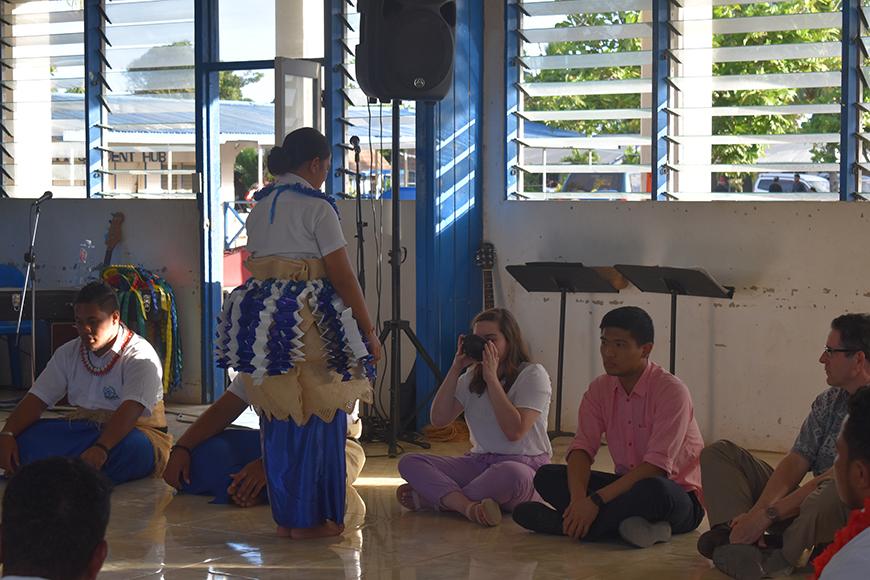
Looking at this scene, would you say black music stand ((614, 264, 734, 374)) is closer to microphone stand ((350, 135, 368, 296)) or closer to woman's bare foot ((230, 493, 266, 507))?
microphone stand ((350, 135, 368, 296))

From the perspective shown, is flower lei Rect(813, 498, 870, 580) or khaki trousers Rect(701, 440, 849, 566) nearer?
flower lei Rect(813, 498, 870, 580)

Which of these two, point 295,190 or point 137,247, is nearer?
point 295,190

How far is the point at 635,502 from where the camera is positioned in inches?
185

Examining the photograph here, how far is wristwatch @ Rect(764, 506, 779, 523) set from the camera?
167 inches

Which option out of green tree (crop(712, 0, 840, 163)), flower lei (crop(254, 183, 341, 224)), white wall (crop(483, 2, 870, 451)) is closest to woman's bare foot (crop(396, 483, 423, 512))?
flower lei (crop(254, 183, 341, 224))

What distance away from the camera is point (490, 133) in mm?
7621

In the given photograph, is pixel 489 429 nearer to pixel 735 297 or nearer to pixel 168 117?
pixel 735 297

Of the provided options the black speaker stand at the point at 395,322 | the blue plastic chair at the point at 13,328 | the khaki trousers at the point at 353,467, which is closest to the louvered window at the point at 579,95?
the black speaker stand at the point at 395,322

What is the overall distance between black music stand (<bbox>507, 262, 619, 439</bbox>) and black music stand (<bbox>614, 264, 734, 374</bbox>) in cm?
16

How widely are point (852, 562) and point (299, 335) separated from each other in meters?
2.86

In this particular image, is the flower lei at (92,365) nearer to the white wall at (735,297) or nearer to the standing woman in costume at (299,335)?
the standing woman in costume at (299,335)

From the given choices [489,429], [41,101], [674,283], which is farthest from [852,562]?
[41,101]

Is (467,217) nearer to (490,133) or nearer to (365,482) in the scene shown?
(490,133)

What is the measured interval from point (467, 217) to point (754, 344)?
1.80 meters
